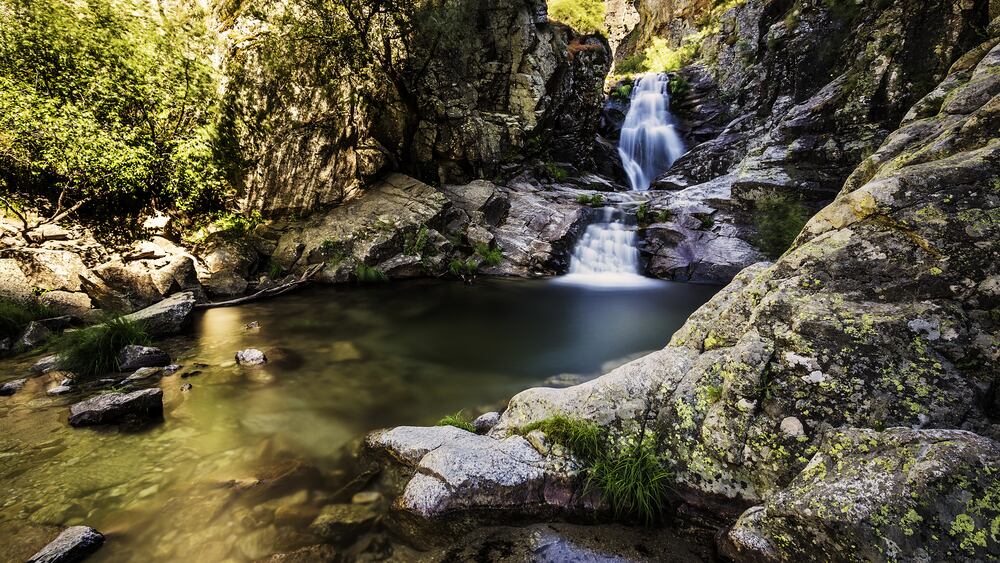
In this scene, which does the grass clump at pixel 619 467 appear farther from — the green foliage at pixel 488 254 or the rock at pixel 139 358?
the green foliage at pixel 488 254

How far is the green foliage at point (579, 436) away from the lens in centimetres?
323

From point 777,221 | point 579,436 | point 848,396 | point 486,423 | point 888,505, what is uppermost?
point 777,221

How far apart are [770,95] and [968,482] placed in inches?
941

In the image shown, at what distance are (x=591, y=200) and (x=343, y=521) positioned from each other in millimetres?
17736

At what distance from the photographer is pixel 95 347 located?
6230mm

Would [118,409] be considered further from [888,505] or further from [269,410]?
[888,505]

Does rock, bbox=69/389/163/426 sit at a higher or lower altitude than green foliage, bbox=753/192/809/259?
lower

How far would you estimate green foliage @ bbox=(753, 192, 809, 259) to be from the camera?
14.2 meters

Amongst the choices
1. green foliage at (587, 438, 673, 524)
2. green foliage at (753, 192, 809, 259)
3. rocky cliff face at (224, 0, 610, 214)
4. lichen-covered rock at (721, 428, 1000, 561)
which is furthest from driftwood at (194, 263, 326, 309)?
green foliage at (753, 192, 809, 259)

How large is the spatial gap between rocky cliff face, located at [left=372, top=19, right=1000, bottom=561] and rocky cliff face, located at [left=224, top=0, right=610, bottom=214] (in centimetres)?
1426

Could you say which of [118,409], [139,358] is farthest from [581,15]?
[118,409]

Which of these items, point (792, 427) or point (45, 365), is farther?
point (45, 365)

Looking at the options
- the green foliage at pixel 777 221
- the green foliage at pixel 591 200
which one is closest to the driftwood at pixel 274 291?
the green foliage at pixel 591 200

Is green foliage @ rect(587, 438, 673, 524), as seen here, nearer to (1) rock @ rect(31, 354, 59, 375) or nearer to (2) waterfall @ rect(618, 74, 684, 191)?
(1) rock @ rect(31, 354, 59, 375)
